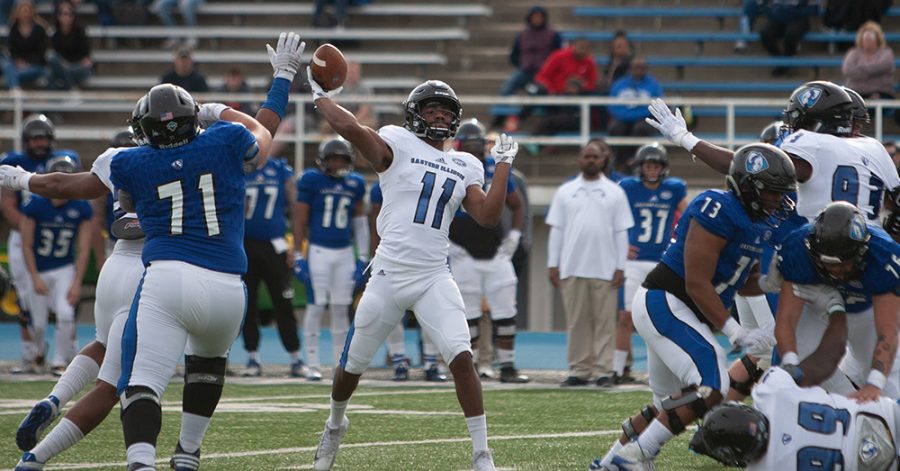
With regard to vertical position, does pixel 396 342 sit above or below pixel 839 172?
below

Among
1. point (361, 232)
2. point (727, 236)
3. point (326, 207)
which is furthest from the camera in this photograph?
point (361, 232)

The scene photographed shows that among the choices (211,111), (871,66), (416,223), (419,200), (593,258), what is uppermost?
(211,111)

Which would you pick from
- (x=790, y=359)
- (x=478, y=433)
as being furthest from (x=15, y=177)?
(x=790, y=359)

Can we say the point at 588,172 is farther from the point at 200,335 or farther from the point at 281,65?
the point at 200,335

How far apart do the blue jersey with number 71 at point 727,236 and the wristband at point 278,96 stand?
187cm

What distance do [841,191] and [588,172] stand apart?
172 inches

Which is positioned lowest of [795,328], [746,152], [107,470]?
[107,470]

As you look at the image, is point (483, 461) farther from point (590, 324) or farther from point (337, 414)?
point (590, 324)

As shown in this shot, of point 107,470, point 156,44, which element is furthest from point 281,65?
point 156,44

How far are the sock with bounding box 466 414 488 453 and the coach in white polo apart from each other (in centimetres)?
470

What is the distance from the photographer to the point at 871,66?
14586mm

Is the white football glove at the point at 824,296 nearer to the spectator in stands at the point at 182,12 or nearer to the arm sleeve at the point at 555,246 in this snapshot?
the arm sleeve at the point at 555,246

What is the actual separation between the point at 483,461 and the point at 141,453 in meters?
1.59

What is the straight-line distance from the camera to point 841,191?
6.88 metres
